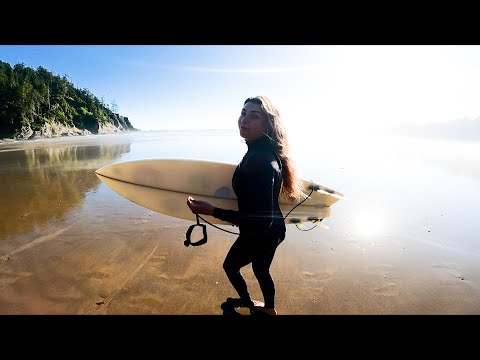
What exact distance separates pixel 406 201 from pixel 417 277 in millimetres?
4277

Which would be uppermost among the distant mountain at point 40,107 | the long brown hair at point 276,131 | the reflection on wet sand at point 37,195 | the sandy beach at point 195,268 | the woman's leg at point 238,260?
the distant mountain at point 40,107

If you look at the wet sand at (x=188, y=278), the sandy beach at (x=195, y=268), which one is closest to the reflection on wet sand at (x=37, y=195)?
the sandy beach at (x=195, y=268)

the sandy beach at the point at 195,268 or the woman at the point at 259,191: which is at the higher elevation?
the woman at the point at 259,191

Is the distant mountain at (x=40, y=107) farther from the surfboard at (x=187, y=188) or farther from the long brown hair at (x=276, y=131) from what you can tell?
the long brown hair at (x=276, y=131)

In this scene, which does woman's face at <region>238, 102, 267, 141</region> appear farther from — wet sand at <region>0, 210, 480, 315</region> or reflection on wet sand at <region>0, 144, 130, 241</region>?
reflection on wet sand at <region>0, 144, 130, 241</region>

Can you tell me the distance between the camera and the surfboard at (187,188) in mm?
3584

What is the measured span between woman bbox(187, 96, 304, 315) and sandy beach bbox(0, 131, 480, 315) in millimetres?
976

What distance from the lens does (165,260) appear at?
368cm

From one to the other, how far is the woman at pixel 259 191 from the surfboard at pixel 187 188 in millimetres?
1326

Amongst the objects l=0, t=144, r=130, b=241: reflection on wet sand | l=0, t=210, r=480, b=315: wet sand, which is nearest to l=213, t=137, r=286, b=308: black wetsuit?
l=0, t=210, r=480, b=315: wet sand

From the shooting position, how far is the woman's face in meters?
2.05

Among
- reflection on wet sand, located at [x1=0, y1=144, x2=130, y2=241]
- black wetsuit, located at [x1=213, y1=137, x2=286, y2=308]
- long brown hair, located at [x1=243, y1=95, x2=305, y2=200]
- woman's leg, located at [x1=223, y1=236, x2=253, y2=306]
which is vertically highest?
long brown hair, located at [x1=243, y1=95, x2=305, y2=200]
